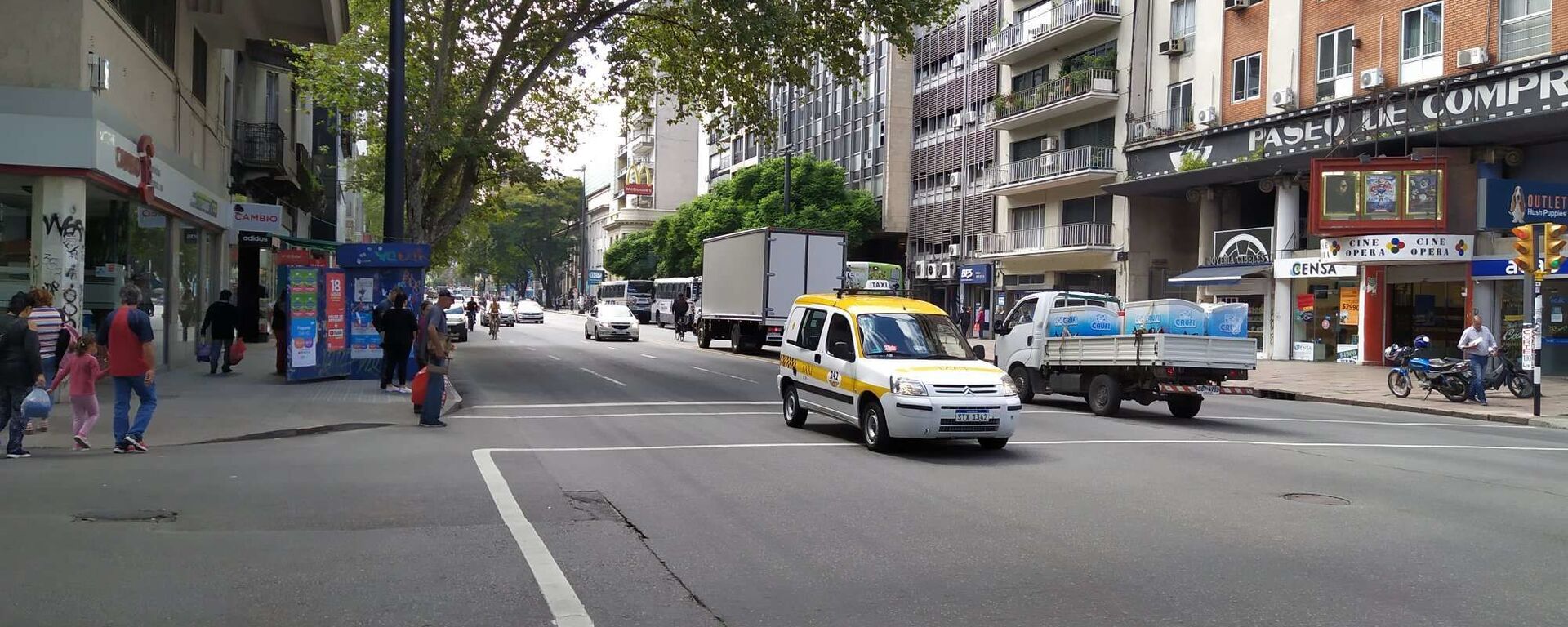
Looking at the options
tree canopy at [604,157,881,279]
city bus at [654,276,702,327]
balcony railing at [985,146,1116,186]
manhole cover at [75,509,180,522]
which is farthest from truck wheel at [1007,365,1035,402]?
city bus at [654,276,702,327]

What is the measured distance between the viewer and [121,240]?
19.0 meters

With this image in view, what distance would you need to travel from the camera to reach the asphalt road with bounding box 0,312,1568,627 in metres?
6.09

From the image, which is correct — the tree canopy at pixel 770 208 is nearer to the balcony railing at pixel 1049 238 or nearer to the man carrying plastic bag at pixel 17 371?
the balcony railing at pixel 1049 238

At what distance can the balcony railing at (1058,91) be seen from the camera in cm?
4047

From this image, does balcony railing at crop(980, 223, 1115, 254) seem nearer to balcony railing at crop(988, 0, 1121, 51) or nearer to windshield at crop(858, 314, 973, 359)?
balcony railing at crop(988, 0, 1121, 51)

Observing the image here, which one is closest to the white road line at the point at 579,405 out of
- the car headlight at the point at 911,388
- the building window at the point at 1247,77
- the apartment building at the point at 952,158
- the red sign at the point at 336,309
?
the red sign at the point at 336,309

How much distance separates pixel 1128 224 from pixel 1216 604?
35815mm

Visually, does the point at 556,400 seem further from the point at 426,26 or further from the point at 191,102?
the point at 426,26

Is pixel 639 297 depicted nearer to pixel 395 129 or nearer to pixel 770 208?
pixel 770 208

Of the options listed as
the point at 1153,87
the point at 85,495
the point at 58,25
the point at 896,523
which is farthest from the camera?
the point at 1153,87

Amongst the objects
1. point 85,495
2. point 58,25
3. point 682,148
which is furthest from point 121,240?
point 682,148

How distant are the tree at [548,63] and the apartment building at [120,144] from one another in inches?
139

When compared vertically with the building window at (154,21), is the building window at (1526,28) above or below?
above

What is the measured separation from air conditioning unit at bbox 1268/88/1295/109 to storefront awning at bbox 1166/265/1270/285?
5.01 m
